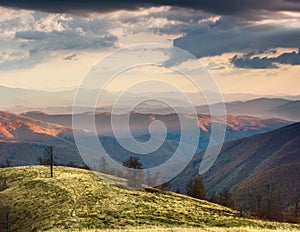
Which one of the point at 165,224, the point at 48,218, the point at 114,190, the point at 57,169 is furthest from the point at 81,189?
the point at 57,169

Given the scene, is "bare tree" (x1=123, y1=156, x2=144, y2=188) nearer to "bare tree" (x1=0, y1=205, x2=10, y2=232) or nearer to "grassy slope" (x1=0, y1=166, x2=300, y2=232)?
"grassy slope" (x1=0, y1=166, x2=300, y2=232)

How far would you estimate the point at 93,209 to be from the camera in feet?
241

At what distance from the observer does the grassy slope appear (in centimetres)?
6556

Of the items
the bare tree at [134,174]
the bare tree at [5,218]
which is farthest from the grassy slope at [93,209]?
the bare tree at [134,174]

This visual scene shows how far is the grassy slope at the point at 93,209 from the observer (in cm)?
6556

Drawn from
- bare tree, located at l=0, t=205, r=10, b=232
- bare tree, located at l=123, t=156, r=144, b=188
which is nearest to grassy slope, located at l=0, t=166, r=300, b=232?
bare tree, located at l=0, t=205, r=10, b=232

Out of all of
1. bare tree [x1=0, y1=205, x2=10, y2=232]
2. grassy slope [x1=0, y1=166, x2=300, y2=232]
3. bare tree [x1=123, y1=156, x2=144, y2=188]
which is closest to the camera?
grassy slope [x1=0, y1=166, x2=300, y2=232]

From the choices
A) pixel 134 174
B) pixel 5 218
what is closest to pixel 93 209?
pixel 5 218

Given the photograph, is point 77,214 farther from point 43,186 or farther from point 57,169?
point 57,169

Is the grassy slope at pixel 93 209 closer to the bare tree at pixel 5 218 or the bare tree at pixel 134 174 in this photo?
the bare tree at pixel 5 218

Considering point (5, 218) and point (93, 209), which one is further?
point (5, 218)

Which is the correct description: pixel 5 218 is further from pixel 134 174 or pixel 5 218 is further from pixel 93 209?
pixel 134 174

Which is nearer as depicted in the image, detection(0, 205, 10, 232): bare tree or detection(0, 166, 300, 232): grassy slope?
detection(0, 166, 300, 232): grassy slope

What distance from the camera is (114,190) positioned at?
93.4 meters
